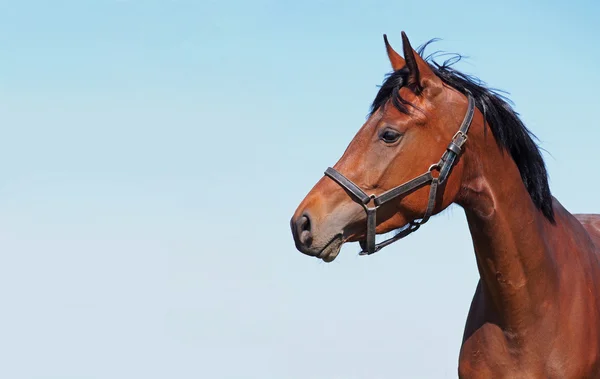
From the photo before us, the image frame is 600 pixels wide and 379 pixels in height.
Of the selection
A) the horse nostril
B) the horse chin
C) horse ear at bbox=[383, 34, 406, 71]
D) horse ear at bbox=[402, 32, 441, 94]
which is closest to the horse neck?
horse ear at bbox=[402, 32, 441, 94]

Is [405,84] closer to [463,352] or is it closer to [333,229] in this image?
[333,229]

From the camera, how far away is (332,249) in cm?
559

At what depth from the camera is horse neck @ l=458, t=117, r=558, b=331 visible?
235 inches

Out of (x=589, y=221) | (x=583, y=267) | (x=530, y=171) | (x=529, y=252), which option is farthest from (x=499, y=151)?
(x=589, y=221)

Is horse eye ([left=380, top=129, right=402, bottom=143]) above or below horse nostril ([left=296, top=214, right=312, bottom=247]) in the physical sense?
above

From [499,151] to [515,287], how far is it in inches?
35.6

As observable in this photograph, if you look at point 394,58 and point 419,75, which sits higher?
point 394,58

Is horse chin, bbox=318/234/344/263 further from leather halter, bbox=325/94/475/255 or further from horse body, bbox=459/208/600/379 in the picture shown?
horse body, bbox=459/208/600/379

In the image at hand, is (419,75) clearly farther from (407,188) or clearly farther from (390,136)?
(407,188)

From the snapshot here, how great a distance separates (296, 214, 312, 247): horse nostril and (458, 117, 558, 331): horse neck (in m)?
1.14

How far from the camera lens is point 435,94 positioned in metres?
5.97

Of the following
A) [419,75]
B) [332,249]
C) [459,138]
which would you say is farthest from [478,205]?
[332,249]

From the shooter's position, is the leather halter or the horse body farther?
the horse body

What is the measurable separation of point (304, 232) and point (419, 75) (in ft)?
4.37
